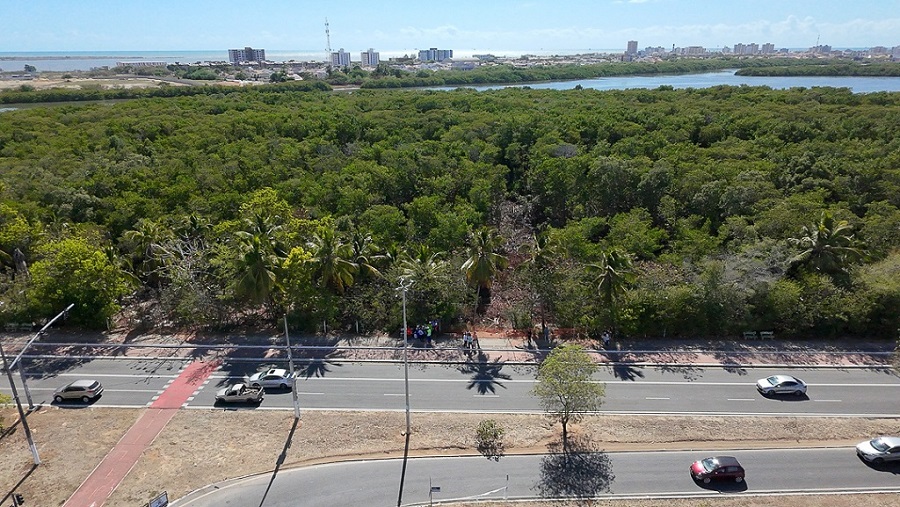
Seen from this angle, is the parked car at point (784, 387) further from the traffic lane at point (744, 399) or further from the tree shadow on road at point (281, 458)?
the tree shadow on road at point (281, 458)

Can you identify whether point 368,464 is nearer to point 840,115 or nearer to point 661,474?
point 661,474

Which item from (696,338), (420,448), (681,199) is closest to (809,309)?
(696,338)

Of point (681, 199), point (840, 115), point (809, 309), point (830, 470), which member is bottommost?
point (830, 470)

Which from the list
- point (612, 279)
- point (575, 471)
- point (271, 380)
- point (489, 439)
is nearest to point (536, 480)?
point (575, 471)

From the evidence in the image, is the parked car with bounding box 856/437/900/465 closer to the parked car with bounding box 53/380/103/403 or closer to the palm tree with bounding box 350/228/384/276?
the palm tree with bounding box 350/228/384/276

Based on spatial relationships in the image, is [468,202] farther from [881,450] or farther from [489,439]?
[881,450]

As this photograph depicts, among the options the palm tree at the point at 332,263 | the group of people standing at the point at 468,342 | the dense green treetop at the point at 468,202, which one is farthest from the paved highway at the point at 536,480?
the palm tree at the point at 332,263

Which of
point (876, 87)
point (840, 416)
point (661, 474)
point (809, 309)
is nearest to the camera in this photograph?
point (661, 474)
